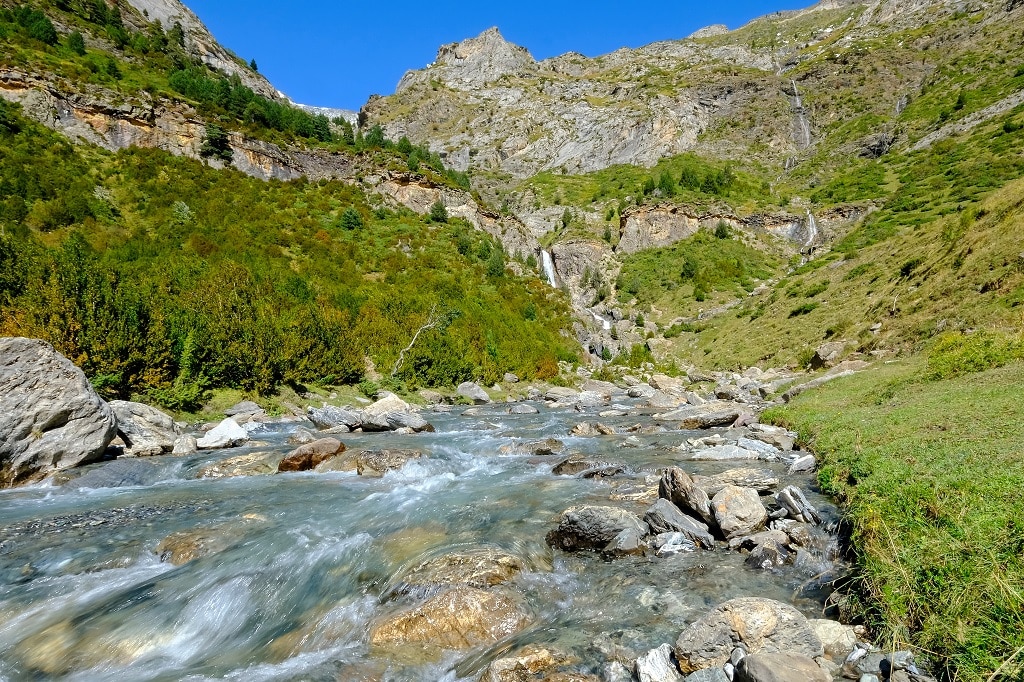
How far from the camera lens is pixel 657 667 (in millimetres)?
4332

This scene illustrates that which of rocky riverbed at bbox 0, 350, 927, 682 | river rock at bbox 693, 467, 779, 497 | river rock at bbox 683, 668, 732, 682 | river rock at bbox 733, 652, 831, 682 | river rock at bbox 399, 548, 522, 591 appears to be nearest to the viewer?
river rock at bbox 733, 652, 831, 682

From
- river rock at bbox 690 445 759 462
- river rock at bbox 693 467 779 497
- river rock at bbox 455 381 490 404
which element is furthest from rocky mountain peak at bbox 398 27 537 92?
river rock at bbox 693 467 779 497

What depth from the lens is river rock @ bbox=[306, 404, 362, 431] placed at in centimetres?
1805

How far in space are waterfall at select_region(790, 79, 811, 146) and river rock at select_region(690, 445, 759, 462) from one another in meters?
107

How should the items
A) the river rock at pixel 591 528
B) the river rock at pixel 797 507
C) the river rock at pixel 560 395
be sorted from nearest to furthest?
the river rock at pixel 797 507, the river rock at pixel 591 528, the river rock at pixel 560 395

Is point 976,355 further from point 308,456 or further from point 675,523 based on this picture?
point 308,456

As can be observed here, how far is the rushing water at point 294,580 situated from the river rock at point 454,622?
0.63ft

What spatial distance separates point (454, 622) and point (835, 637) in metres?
3.88

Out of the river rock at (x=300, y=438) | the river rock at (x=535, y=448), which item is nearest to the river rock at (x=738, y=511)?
the river rock at (x=535, y=448)

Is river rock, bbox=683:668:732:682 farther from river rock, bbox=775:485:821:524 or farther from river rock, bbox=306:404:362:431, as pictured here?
river rock, bbox=306:404:362:431

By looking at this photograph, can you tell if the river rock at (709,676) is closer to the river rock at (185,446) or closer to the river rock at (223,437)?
the river rock at (185,446)

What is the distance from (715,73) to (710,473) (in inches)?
5510

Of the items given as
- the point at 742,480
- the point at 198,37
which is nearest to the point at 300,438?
the point at 742,480

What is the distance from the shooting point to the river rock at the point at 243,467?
11992 millimetres
